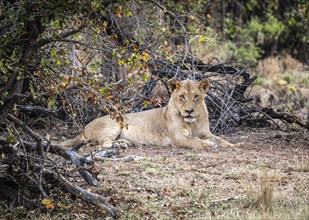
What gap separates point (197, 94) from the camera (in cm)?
981

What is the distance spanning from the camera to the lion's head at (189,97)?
978cm

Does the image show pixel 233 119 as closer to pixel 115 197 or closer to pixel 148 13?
pixel 148 13

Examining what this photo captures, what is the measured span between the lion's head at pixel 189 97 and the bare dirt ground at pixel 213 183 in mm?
569

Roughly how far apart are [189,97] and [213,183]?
108 inches

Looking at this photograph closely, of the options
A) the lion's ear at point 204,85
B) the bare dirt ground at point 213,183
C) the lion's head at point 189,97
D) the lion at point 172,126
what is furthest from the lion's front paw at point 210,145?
the lion's ear at point 204,85

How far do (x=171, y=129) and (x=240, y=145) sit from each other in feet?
3.52

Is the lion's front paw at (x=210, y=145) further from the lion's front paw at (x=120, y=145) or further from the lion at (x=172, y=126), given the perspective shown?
the lion's front paw at (x=120, y=145)

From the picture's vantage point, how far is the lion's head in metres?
9.78

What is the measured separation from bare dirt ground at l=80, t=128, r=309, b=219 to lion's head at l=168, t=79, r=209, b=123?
1.87ft

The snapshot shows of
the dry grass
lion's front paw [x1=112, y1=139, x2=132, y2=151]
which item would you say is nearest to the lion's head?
the dry grass

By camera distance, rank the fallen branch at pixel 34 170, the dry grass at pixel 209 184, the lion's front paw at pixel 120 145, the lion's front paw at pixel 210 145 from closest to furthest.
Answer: the fallen branch at pixel 34 170 → the dry grass at pixel 209 184 → the lion's front paw at pixel 210 145 → the lion's front paw at pixel 120 145

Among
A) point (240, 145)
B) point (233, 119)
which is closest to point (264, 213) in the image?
point (240, 145)

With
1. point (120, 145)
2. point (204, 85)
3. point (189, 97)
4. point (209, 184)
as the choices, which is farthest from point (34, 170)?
point (204, 85)

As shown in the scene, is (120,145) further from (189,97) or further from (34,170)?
(34,170)
